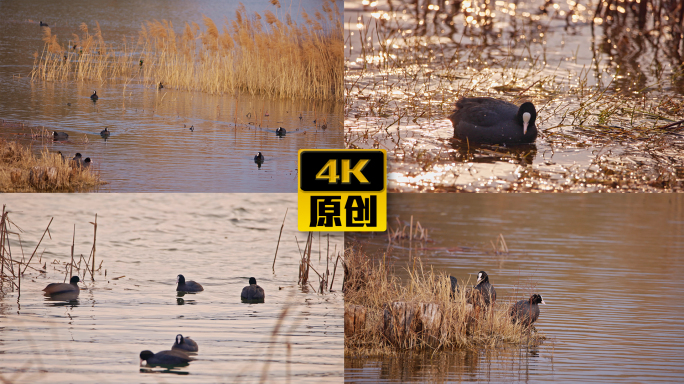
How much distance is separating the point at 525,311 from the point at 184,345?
9.45ft

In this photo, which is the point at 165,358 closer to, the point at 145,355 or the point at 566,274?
the point at 145,355

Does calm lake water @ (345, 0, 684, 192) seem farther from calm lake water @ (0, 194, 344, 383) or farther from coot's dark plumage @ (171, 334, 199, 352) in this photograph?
coot's dark plumage @ (171, 334, 199, 352)

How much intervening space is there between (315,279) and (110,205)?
270 cm

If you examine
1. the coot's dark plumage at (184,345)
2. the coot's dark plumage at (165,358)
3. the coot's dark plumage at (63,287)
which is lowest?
the coot's dark plumage at (165,358)

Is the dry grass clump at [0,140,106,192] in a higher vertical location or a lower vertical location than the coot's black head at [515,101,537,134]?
lower

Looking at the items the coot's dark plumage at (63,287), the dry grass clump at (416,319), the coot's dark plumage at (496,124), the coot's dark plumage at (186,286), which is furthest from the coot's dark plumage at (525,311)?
the coot's dark plumage at (63,287)

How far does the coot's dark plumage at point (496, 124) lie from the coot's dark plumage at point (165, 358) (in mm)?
2834

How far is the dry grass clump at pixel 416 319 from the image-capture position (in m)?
5.22

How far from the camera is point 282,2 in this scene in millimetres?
5242

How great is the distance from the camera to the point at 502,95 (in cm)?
582

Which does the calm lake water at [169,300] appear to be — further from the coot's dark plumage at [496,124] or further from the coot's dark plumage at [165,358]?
the coot's dark plumage at [496,124]

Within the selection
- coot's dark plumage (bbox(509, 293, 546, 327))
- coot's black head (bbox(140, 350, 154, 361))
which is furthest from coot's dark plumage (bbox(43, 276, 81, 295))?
coot's dark plumage (bbox(509, 293, 546, 327))

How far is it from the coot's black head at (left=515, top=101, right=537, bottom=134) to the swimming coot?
1427 millimetres

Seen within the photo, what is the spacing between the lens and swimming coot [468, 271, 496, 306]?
561 cm
